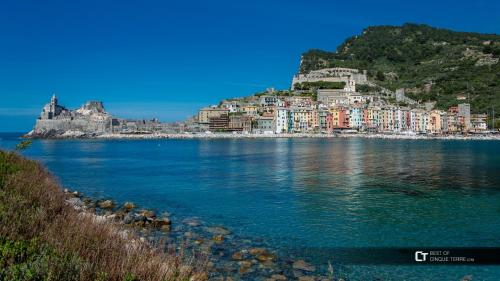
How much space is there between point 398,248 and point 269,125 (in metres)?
129

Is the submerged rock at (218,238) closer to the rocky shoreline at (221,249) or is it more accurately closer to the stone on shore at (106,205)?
the rocky shoreline at (221,249)

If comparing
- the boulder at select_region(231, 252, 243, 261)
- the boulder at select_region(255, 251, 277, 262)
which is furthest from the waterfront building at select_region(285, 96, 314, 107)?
the boulder at select_region(231, 252, 243, 261)

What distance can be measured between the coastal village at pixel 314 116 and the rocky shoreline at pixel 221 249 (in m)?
122

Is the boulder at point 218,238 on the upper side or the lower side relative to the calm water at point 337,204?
upper

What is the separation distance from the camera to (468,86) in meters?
148

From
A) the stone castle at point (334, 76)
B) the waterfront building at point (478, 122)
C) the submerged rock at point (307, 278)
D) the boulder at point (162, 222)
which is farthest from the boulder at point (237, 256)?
the stone castle at point (334, 76)

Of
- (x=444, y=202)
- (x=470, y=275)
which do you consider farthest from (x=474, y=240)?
(x=444, y=202)

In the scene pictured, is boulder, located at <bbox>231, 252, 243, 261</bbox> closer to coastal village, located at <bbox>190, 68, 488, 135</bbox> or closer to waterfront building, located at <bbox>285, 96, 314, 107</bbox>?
coastal village, located at <bbox>190, 68, 488, 135</bbox>

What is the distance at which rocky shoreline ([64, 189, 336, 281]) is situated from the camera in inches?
386

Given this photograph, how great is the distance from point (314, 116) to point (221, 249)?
127 metres

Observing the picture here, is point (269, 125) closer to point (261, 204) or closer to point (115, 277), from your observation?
point (261, 204)

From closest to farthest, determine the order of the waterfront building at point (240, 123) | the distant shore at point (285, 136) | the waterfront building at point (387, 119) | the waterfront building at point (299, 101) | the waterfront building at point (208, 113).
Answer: the distant shore at point (285, 136) → the waterfront building at point (387, 119) → the waterfront building at point (299, 101) → the waterfront building at point (240, 123) → the waterfront building at point (208, 113)

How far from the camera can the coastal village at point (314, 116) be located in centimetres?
13400

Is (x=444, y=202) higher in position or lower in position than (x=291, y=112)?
lower
